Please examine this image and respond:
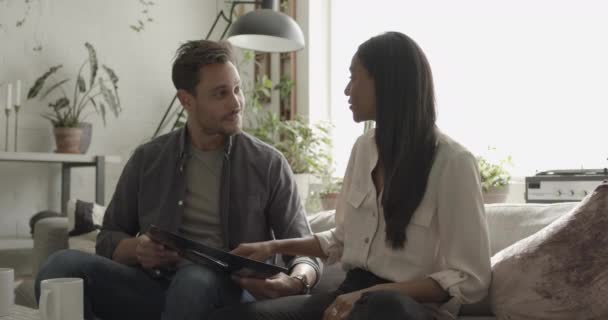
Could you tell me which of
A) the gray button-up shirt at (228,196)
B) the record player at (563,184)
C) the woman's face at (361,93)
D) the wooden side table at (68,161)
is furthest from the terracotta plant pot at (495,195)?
the wooden side table at (68,161)

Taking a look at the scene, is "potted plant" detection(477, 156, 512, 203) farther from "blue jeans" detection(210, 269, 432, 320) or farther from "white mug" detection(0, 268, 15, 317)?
"white mug" detection(0, 268, 15, 317)

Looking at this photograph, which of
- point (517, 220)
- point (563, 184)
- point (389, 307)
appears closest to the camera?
point (389, 307)

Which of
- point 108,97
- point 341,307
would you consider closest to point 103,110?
point 108,97

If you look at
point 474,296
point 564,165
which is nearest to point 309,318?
point 474,296

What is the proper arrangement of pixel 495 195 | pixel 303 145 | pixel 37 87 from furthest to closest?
pixel 37 87, pixel 303 145, pixel 495 195

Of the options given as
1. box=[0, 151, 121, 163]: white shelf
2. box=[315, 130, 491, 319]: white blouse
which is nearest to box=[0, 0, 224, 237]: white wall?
box=[0, 151, 121, 163]: white shelf

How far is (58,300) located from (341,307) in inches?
21.6

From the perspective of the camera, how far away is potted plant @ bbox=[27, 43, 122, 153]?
380 cm

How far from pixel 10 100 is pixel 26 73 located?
0.39m

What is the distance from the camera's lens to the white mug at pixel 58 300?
1249mm

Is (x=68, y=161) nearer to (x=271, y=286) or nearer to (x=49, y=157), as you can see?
(x=49, y=157)

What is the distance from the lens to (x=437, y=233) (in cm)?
141

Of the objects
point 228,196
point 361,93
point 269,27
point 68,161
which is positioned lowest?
point 68,161

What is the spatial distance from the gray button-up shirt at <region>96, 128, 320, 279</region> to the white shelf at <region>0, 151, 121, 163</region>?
5.74 ft
